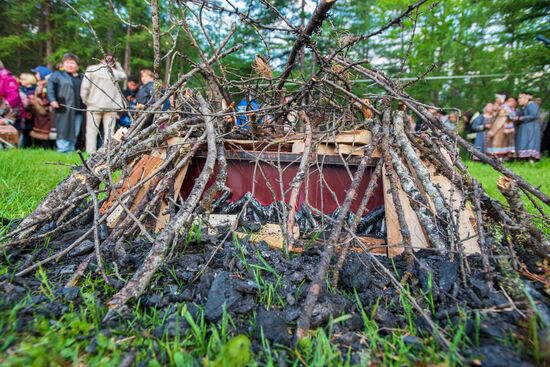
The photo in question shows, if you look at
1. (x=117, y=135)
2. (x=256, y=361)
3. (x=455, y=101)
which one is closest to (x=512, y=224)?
(x=256, y=361)

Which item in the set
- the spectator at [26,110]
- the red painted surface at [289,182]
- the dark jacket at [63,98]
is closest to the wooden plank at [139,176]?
the red painted surface at [289,182]

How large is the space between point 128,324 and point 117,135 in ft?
6.51

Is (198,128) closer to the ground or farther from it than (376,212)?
farther from it

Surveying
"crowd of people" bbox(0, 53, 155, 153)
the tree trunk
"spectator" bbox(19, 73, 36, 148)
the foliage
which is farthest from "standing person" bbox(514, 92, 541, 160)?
the tree trunk

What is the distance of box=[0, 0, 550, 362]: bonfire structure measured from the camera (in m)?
1.45

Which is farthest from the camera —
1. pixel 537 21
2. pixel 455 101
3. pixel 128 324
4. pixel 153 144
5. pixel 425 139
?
pixel 455 101

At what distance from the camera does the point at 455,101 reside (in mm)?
14383

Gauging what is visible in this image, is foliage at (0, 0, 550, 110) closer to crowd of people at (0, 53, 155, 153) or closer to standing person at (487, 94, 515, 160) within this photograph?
standing person at (487, 94, 515, 160)

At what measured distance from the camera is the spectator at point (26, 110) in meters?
8.01

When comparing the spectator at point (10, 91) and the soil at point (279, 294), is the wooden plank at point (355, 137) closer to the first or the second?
the soil at point (279, 294)

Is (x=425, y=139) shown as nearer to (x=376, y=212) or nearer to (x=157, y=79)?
(x=376, y=212)

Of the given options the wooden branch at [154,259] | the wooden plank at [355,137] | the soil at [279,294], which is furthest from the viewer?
the wooden plank at [355,137]

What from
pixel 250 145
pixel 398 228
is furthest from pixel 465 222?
pixel 250 145

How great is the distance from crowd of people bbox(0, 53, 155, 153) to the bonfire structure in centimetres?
460
